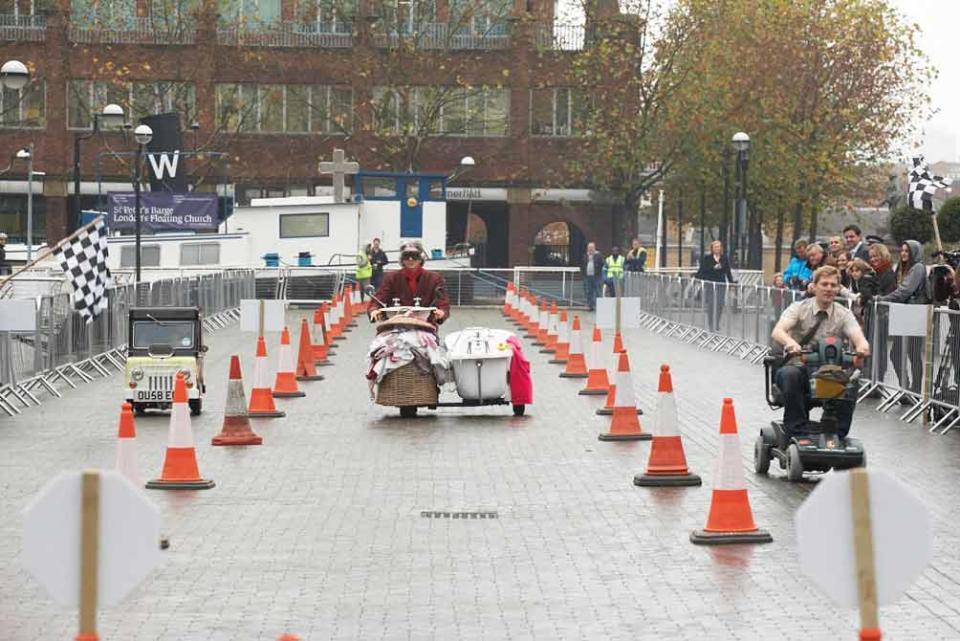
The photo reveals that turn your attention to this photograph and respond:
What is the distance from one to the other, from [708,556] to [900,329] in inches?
383

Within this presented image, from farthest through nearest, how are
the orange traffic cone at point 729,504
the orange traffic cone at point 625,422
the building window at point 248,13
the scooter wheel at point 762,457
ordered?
the building window at point 248,13 → the orange traffic cone at point 625,422 → the scooter wheel at point 762,457 → the orange traffic cone at point 729,504

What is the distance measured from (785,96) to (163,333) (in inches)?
1680

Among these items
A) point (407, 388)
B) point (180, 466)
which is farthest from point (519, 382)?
point (180, 466)

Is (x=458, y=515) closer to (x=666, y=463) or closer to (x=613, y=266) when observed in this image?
(x=666, y=463)

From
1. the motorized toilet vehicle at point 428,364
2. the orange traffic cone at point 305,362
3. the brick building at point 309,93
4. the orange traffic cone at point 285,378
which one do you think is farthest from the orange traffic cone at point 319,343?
the brick building at point 309,93

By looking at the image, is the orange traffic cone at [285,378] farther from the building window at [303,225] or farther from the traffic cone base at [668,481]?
the building window at [303,225]

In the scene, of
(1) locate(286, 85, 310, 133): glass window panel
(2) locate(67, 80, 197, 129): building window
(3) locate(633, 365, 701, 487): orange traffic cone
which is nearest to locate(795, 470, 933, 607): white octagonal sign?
(3) locate(633, 365, 701, 487): orange traffic cone

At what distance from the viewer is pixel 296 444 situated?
18328 mm

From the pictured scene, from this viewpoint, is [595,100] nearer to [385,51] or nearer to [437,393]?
[385,51]

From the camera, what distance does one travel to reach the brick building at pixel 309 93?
249ft

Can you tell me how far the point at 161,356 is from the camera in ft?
69.2

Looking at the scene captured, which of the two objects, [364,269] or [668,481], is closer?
[668,481]

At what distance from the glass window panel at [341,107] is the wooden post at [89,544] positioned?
71.1 m

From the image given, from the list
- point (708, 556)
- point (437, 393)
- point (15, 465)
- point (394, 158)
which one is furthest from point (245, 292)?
point (708, 556)
